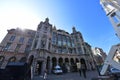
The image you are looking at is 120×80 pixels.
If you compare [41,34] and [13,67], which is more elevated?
[41,34]

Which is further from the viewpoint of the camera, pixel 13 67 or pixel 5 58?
pixel 5 58

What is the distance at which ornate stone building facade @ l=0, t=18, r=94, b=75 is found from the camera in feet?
80.6

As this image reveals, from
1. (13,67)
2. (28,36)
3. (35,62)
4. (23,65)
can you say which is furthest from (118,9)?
(28,36)

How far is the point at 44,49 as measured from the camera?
24.7 meters

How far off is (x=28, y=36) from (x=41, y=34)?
9.13 meters

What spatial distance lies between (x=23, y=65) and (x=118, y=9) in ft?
34.1

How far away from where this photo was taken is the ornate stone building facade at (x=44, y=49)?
2457 centimetres

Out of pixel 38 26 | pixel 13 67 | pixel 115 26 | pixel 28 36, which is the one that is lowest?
pixel 13 67

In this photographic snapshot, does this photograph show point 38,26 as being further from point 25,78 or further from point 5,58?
point 25,78

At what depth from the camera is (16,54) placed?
2806cm

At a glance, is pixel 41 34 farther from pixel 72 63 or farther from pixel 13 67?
pixel 13 67

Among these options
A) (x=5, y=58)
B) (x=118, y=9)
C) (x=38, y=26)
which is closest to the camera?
(x=118, y=9)

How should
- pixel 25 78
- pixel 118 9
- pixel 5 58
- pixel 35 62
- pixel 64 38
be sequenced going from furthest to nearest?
1. pixel 64 38
2. pixel 5 58
3. pixel 35 62
4. pixel 25 78
5. pixel 118 9

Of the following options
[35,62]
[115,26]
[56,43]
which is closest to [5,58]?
[35,62]
